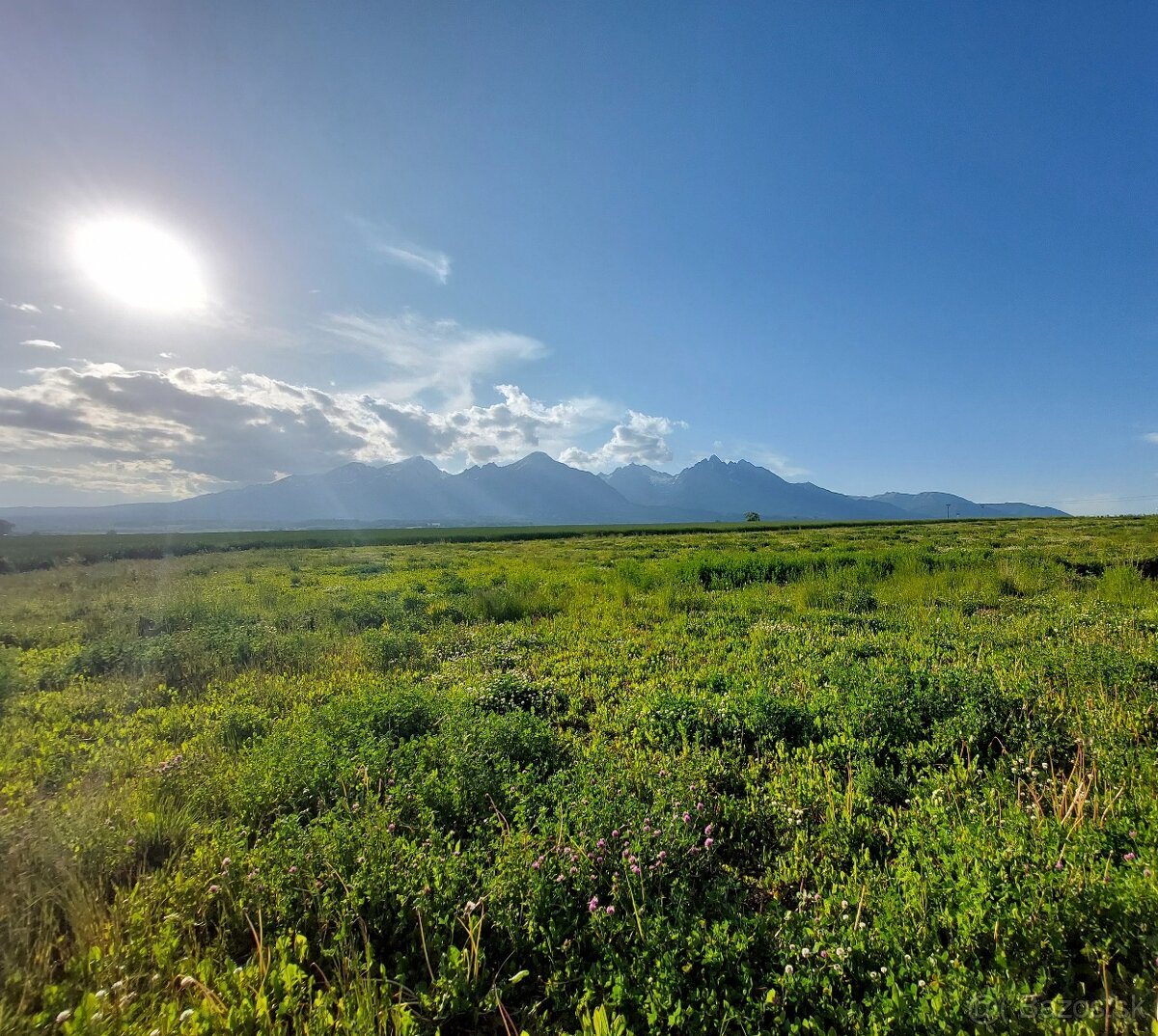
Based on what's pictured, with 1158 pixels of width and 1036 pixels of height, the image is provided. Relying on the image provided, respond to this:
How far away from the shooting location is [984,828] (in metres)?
3.45

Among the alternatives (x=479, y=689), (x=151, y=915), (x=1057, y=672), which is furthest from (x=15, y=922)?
(x=1057, y=672)

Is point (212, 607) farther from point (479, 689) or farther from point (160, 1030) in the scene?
point (160, 1030)

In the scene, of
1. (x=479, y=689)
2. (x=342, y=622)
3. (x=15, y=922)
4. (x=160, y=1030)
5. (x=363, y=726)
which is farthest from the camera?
(x=342, y=622)

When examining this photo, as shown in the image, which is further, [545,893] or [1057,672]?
[1057,672]

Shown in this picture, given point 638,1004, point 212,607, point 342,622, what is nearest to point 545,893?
point 638,1004

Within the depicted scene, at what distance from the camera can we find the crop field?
2604 millimetres

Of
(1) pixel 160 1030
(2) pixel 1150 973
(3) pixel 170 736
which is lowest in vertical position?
(3) pixel 170 736

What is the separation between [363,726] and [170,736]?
2.85 meters

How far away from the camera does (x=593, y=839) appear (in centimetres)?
365

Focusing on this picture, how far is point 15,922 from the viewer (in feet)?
10.5

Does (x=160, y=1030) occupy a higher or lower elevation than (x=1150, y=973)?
lower

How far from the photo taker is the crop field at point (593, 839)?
8.54 feet

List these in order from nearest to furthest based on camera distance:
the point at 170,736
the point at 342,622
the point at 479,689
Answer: the point at 170,736 < the point at 479,689 < the point at 342,622

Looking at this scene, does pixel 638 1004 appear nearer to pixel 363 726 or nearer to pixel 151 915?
pixel 151 915
